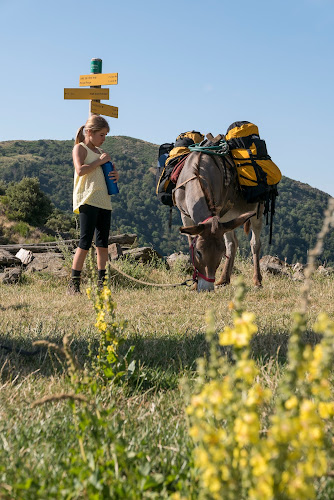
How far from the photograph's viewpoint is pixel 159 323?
4.51m

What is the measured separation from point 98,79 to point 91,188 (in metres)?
2.06

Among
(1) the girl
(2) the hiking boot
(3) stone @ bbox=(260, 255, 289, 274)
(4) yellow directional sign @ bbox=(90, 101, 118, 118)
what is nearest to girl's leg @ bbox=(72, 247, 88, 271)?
(1) the girl

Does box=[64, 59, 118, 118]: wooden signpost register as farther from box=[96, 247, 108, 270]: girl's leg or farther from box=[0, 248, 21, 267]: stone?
box=[0, 248, 21, 267]: stone

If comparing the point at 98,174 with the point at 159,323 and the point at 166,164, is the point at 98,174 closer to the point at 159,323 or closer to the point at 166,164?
the point at 166,164

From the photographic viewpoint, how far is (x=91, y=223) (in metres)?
6.30

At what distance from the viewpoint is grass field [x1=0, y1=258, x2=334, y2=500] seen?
1554mm

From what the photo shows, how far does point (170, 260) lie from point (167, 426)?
788cm

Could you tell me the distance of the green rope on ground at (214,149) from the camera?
23.6 feet

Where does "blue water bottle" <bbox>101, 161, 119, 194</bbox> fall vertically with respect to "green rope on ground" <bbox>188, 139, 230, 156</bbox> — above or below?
below

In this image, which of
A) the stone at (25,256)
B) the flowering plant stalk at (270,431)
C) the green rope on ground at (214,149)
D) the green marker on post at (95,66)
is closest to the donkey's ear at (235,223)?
the green rope on ground at (214,149)

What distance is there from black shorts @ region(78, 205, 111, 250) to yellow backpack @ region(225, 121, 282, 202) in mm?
2242

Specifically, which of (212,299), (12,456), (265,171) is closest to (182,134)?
(265,171)

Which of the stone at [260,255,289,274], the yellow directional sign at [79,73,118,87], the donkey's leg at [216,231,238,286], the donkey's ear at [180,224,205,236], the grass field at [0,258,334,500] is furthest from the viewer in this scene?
the stone at [260,255,289,274]

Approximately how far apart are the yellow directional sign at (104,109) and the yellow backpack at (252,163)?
1.85m
